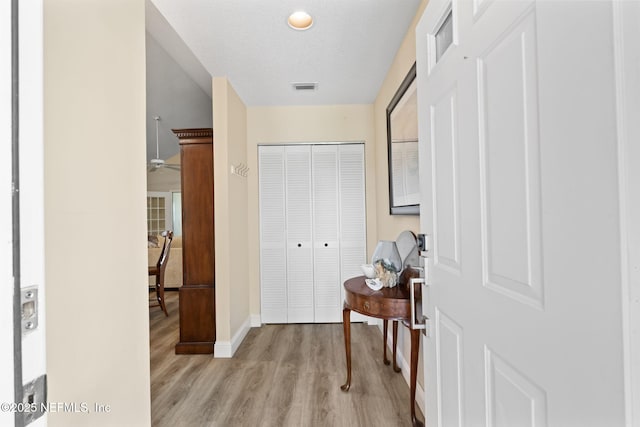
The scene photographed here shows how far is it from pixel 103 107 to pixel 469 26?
1210 mm

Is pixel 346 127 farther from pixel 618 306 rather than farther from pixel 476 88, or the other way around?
pixel 618 306

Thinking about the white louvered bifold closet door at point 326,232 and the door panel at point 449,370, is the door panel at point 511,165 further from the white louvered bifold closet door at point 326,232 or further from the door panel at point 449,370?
the white louvered bifold closet door at point 326,232

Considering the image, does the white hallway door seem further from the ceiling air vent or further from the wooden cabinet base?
the wooden cabinet base

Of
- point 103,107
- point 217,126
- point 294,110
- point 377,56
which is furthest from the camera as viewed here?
point 294,110

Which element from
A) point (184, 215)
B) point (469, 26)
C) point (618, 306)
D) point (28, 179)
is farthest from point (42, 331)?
point (184, 215)

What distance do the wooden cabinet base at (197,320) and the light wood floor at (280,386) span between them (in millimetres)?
Result: 91

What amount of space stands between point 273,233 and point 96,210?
8.11 feet

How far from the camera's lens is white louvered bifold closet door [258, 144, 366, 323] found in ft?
11.3

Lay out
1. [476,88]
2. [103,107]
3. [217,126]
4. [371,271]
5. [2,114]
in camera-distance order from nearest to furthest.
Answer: [2,114] < [476,88] < [103,107] < [371,271] < [217,126]

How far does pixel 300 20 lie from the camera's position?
1.93m

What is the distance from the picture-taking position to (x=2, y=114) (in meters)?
0.38

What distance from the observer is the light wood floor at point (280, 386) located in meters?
1.81

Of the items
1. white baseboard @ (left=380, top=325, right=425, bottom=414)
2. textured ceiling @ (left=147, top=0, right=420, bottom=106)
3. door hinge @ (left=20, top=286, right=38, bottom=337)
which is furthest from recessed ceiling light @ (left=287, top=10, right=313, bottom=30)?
white baseboard @ (left=380, top=325, right=425, bottom=414)

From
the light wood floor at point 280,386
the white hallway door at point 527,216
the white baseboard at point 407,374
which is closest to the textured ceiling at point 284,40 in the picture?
the white hallway door at point 527,216
